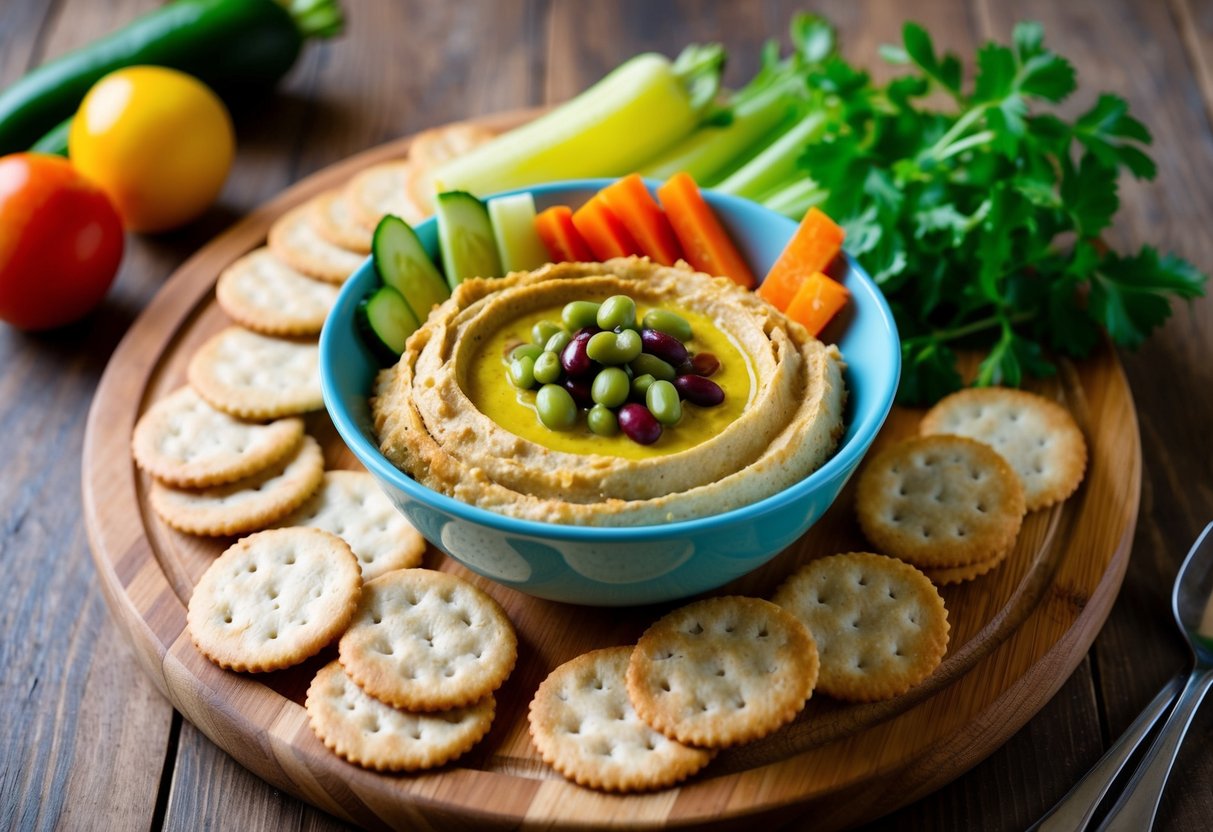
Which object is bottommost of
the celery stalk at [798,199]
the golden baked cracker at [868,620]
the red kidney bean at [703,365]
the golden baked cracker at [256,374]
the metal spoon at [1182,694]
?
the metal spoon at [1182,694]

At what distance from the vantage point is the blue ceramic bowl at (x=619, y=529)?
121 inches

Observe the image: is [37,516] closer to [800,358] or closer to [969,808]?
[800,358]

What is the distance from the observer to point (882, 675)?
3.26 meters

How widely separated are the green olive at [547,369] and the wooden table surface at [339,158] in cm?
141

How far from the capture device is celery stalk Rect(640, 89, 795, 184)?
5.31m

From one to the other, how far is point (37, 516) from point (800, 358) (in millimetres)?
2827

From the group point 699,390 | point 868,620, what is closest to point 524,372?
point 699,390

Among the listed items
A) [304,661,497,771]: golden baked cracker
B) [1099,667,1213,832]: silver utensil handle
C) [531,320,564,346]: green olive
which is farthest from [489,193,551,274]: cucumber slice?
[1099,667,1213,832]: silver utensil handle

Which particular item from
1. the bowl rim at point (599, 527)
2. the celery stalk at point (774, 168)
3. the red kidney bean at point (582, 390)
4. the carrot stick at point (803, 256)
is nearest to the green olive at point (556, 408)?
the red kidney bean at point (582, 390)

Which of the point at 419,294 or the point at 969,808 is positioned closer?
the point at 969,808

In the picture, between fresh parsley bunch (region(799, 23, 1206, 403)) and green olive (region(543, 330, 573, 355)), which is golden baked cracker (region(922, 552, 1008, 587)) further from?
green olive (region(543, 330, 573, 355))

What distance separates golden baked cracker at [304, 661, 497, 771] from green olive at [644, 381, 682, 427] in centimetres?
93

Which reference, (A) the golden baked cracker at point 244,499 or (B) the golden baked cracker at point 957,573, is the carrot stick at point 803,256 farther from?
(A) the golden baked cracker at point 244,499

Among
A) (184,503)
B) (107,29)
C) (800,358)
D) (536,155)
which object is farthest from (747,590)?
(107,29)
